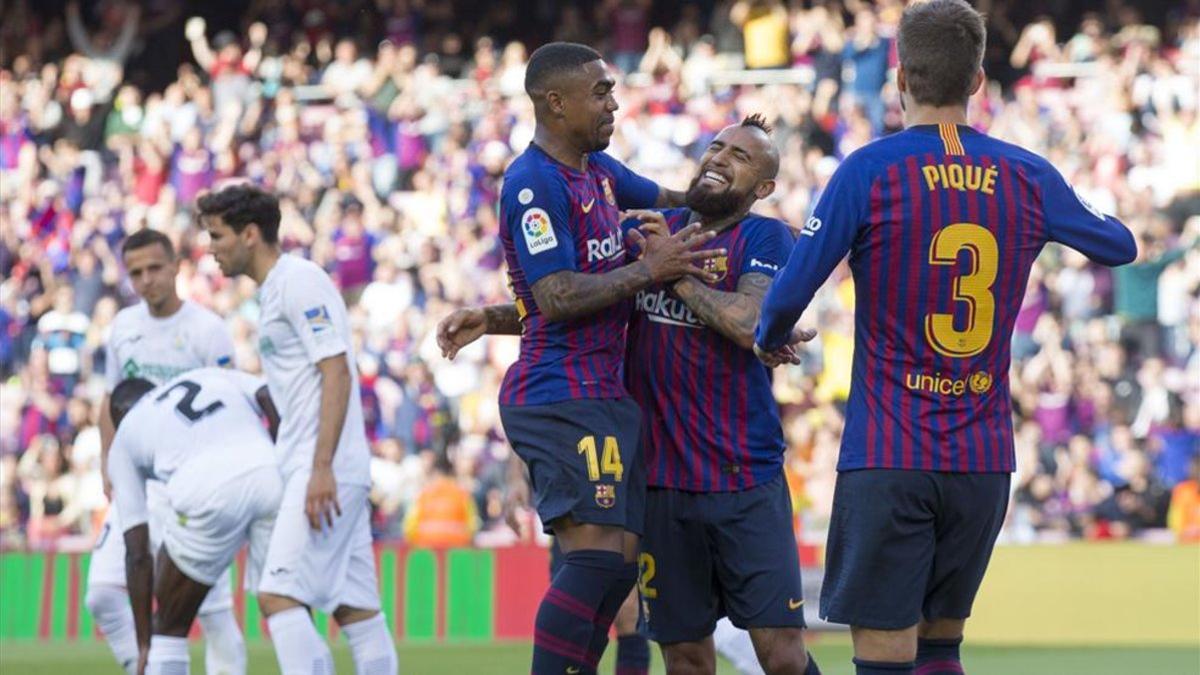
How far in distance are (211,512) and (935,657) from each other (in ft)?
12.4

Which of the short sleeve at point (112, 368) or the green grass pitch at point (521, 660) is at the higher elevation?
the short sleeve at point (112, 368)

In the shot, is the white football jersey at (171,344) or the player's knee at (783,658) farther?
the white football jersey at (171,344)

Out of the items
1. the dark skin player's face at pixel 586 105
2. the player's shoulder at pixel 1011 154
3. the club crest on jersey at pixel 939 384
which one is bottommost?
the club crest on jersey at pixel 939 384

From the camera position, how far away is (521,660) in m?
14.0

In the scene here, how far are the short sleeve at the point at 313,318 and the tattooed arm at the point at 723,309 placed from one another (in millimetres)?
2085

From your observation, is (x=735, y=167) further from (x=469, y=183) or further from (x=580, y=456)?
(x=469, y=183)

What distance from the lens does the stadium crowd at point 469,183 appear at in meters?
17.9

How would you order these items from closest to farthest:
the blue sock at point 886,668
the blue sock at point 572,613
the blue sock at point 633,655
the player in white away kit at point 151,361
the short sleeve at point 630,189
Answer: the blue sock at point 886,668 → the blue sock at point 572,613 → the short sleeve at point 630,189 → the blue sock at point 633,655 → the player in white away kit at point 151,361

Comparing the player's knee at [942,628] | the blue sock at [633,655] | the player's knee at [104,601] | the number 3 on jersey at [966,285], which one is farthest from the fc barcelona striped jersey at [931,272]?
the player's knee at [104,601]

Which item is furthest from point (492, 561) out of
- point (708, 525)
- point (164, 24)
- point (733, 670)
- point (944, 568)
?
point (164, 24)

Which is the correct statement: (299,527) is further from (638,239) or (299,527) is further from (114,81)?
(114,81)

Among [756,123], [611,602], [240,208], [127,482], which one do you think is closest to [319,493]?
[240,208]

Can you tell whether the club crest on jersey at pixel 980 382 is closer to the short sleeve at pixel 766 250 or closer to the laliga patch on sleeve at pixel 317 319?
the short sleeve at pixel 766 250

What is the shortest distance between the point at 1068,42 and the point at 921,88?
18610 mm
